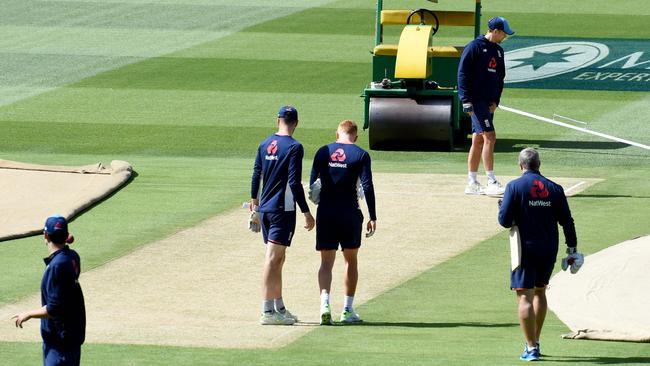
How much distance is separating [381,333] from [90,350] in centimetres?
259

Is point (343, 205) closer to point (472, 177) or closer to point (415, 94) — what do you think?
point (472, 177)

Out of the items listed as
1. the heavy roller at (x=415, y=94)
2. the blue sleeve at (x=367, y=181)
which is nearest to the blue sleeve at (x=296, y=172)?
the blue sleeve at (x=367, y=181)

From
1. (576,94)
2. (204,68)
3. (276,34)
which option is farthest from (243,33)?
(576,94)

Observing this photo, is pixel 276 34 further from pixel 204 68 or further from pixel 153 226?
pixel 153 226

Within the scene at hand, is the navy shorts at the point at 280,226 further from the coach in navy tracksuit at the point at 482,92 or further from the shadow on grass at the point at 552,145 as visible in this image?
the shadow on grass at the point at 552,145

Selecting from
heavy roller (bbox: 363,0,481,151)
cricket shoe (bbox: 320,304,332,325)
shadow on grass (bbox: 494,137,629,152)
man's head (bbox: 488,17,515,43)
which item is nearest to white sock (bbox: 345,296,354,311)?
cricket shoe (bbox: 320,304,332,325)

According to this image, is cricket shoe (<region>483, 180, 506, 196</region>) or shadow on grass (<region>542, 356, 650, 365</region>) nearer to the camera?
shadow on grass (<region>542, 356, 650, 365</region>)

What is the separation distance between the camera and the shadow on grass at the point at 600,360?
12.5m

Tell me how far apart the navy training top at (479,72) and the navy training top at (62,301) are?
36.1ft

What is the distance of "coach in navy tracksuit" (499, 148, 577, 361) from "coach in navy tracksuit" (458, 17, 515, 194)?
8.09 metres

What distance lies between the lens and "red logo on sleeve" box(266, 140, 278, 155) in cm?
1434

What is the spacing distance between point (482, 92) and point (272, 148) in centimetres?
743

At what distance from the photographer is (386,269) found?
16734 mm

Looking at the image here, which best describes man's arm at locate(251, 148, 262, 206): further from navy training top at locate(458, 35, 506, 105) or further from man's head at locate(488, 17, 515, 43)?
man's head at locate(488, 17, 515, 43)
